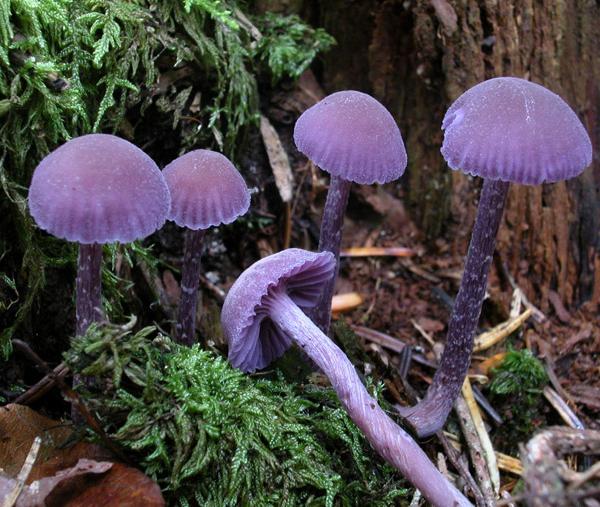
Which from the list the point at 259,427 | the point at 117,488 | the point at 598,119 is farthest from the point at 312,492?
the point at 598,119

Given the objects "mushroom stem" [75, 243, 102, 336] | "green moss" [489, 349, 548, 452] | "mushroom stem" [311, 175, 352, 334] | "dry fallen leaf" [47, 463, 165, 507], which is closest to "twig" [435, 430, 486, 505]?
"green moss" [489, 349, 548, 452]

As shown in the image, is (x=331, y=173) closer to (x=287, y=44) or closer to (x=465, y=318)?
(x=465, y=318)

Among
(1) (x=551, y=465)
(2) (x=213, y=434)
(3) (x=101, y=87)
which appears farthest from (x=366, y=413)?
(3) (x=101, y=87)

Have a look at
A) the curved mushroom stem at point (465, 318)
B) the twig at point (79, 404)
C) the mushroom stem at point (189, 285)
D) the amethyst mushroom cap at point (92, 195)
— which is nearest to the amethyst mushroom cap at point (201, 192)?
the mushroom stem at point (189, 285)

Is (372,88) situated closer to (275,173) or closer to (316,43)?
(316,43)

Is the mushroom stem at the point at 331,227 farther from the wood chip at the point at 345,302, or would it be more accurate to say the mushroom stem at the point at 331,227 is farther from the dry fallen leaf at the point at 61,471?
the dry fallen leaf at the point at 61,471
